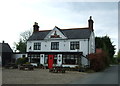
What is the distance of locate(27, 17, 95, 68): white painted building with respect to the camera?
3114 centimetres

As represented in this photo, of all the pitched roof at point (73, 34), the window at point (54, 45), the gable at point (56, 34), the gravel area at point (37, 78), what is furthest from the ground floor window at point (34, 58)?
the gravel area at point (37, 78)

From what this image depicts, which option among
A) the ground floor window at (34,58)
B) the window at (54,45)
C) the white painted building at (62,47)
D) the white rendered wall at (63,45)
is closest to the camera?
the white painted building at (62,47)

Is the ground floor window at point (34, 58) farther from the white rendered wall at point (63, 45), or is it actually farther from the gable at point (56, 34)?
the gable at point (56, 34)

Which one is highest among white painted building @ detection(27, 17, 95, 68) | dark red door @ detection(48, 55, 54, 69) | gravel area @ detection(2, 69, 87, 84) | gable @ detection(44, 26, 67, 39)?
gable @ detection(44, 26, 67, 39)

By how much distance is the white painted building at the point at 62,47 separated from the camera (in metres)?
31.1

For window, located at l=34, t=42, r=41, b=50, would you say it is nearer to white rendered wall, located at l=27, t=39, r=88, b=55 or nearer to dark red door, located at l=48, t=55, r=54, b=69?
white rendered wall, located at l=27, t=39, r=88, b=55

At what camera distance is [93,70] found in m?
28.2

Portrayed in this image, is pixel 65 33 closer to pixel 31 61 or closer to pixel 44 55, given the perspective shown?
pixel 44 55

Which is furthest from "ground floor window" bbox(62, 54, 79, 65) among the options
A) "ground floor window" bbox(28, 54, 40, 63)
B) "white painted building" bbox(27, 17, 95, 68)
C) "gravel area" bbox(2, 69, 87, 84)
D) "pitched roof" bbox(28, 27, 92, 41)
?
"gravel area" bbox(2, 69, 87, 84)

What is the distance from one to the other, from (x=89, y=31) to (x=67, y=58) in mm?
6769

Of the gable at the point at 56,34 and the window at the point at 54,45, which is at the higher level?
the gable at the point at 56,34

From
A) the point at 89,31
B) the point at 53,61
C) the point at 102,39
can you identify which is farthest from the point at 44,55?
the point at 102,39

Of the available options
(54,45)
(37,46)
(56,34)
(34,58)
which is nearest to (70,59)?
(54,45)

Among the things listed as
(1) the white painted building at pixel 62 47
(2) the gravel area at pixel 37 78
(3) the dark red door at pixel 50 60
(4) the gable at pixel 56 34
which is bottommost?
(2) the gravel area at pixel 37 78
